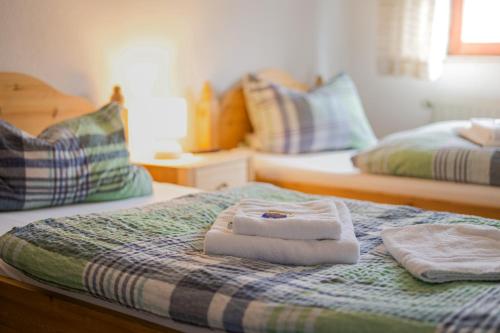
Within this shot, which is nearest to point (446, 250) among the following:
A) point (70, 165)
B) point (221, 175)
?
point (70, 165)

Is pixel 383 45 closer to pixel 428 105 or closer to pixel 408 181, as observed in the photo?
pixel 428 105

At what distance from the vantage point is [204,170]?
9.24ft

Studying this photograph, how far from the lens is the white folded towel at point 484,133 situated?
2.75 meters

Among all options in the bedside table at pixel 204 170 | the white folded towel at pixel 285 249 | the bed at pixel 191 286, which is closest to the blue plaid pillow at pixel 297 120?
the bedside table at pixel 204 170

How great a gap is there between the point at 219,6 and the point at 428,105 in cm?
154

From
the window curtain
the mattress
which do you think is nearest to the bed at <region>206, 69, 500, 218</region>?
the mattress

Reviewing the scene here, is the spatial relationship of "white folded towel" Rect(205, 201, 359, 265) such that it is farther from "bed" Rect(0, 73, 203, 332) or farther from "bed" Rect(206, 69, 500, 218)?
"bed" Rect(206, 69, 500, 218)


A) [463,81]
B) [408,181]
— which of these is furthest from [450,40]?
[408,181]

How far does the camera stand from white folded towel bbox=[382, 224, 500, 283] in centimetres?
139

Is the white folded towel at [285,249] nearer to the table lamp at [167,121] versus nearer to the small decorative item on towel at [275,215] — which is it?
the small decorative item on towel at [275,215]

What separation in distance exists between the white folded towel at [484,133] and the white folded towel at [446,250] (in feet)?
3.75

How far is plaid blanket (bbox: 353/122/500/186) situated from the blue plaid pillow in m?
0.48

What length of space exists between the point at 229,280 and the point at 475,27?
10.5ft

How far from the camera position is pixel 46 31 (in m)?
2.58
